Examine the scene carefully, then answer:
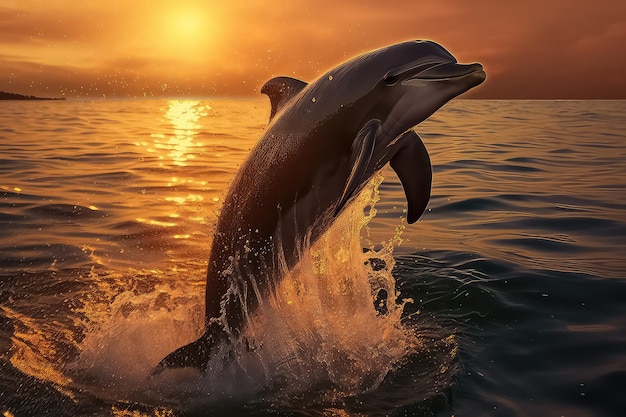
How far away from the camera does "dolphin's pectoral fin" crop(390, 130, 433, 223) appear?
525cm

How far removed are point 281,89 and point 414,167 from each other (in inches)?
55.3

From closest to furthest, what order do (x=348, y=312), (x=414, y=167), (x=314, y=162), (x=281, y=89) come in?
(x=314, y=162), (x=414, y=167), (x=281, y=89), (x=348, y=312)

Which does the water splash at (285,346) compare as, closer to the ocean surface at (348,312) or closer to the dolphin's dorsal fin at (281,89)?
the ocean surface at (348,312)

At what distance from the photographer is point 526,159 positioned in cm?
1958

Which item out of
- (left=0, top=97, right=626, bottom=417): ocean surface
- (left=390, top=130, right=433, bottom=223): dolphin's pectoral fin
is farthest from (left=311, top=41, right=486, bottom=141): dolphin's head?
(left=0, top=97, right=626, bottom=417): ocean surface

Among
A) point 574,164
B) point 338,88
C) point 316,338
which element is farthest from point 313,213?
point 574,164

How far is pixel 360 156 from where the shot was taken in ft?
14.2

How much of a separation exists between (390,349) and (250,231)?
6.65ft

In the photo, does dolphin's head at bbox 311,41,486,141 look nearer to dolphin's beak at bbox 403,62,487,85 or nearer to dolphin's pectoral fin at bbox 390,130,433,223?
dolphin's beak at bbox 403,62,487,85

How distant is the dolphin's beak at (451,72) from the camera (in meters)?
4.29

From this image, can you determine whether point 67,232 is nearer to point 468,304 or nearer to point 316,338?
point 316,338

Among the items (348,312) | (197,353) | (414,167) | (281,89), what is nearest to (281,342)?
(197,353)

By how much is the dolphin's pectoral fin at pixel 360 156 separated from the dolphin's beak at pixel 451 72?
50cm

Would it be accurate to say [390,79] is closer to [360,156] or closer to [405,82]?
[405,82]
